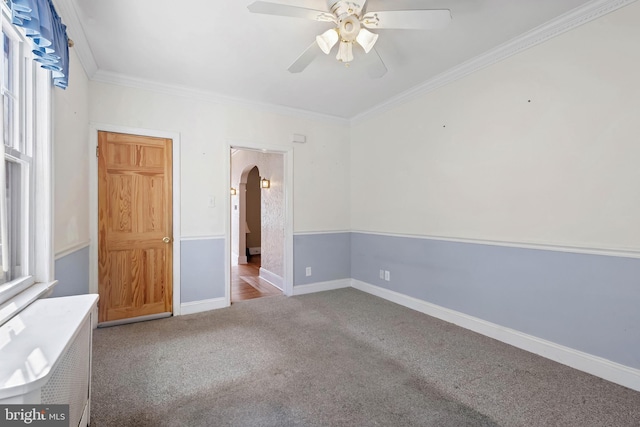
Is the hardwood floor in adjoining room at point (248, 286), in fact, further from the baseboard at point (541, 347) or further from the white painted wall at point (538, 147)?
the white painted wall at point (538, 147)

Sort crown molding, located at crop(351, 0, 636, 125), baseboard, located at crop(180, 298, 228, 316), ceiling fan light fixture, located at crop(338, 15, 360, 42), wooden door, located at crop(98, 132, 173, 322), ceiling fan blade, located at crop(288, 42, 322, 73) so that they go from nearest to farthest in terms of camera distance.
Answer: ceiling fan light fixture, located at crop(338, 15, 360, 42), crown molding, located at crop(351, 0, 636, 125), ceiling fan blade, located at crop(288, 42, 322, 73), wooden door, located at crop(98, 132, 173, 322), baseboard, located at crop(180, 298, 228, 316)

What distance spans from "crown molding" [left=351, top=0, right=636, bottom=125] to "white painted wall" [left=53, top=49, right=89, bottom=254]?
130 inches

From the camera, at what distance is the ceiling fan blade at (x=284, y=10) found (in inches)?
67.5

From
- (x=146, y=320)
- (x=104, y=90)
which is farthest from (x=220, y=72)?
(x=146, y=320)

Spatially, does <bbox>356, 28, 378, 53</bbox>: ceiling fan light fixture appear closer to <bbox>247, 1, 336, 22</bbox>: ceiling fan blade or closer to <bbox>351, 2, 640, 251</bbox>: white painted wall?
<bbox>247, 1, 336, 22</bbox>: ceiling fan blade

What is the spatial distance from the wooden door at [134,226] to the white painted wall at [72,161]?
0.69 feet

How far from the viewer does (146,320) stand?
125 inches

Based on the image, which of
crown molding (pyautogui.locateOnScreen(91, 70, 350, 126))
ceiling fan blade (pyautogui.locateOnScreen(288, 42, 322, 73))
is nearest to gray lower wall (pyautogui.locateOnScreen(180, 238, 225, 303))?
crown molding (pyautogui.locateOnScreen(91, 70, 350, 126))

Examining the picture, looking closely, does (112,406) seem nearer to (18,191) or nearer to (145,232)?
(18,191)

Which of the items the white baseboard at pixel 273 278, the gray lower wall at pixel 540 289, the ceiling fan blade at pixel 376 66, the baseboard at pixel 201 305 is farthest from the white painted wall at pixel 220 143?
the ceiling fan blade at pixel 376 66

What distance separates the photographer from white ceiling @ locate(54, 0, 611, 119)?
208 cm

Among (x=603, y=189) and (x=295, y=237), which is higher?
(x=603, y=189)

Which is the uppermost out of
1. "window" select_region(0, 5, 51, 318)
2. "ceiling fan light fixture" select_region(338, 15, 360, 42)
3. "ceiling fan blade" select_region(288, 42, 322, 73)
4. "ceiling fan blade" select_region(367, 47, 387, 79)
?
"ceiling fan light fixture" select_region(338, 15, 360, 42)

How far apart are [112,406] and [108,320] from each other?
1.57m
